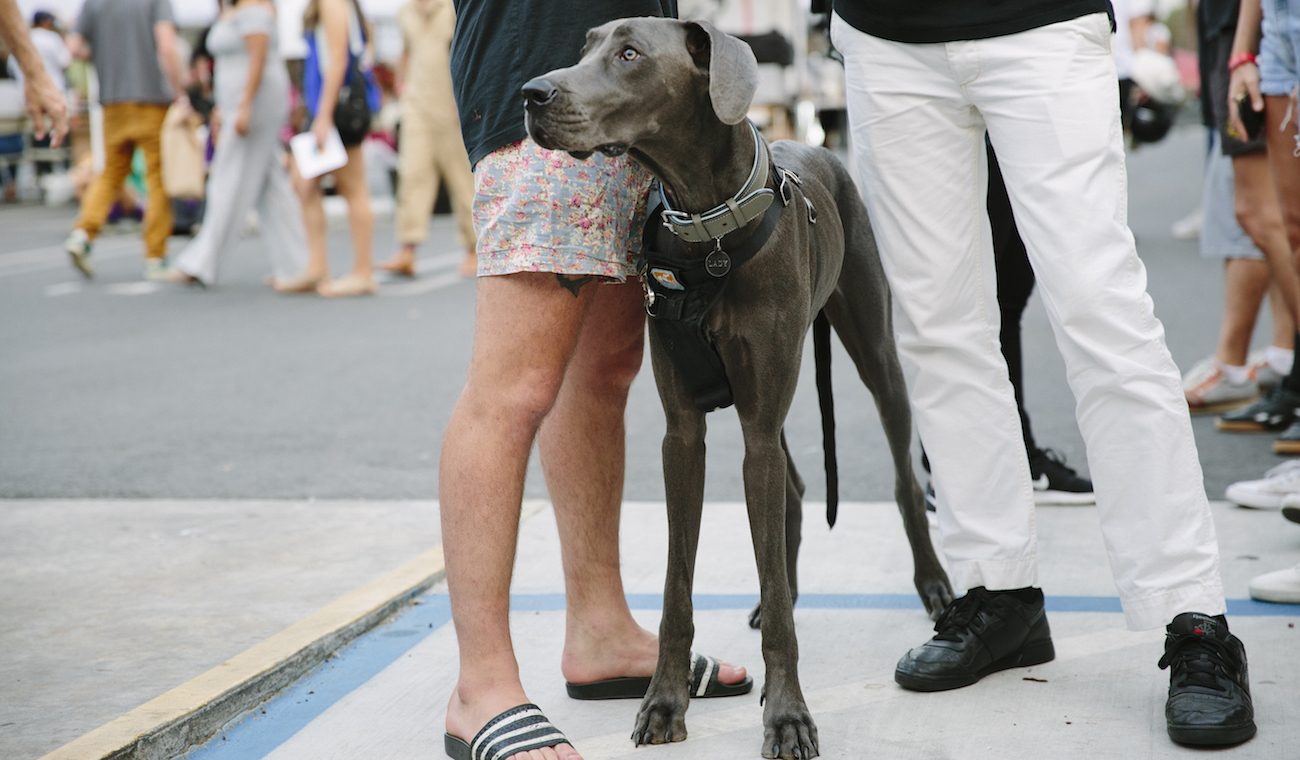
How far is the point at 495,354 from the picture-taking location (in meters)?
2.45

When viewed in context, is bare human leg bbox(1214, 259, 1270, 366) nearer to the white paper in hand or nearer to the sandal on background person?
the white paper in hand

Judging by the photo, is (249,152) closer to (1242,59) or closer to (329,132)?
(329,132)

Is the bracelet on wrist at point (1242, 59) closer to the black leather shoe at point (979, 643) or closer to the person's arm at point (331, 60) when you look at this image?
the black leather shoe at point (979, 643)

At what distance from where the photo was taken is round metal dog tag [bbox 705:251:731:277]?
7.97ft

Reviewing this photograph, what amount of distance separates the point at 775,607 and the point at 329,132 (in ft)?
25.2

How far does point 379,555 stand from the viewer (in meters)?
3.79

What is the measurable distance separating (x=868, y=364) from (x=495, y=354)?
44.8 inches

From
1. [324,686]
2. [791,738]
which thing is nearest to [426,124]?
[324,686]

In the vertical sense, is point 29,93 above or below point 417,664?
above

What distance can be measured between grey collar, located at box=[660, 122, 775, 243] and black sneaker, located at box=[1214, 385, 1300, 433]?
3.38 metres

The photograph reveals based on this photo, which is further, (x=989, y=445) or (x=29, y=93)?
(x=29, y=93)

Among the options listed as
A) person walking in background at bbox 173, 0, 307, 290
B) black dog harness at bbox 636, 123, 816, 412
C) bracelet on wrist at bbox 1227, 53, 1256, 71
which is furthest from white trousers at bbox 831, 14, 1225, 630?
person walking in background at bbox 173, 0, 307, 290

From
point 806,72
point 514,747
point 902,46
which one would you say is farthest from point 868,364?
point 806,72

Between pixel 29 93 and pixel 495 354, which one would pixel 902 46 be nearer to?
pixel 495 354
